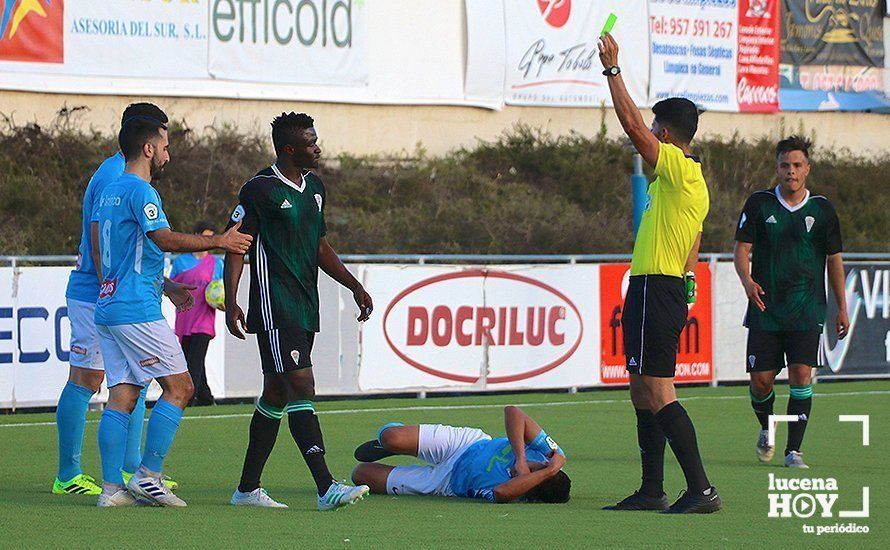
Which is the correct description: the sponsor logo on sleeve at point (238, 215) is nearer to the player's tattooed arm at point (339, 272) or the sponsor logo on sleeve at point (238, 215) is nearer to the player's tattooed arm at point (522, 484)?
the player's tattooed arm at point (339, 272)

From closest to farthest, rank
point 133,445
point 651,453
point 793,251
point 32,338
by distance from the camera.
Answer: point 651,453, point 133,445, point 793,251, point 32,338

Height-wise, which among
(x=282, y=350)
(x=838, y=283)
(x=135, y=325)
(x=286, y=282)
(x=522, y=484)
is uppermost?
(x=286, y=282)

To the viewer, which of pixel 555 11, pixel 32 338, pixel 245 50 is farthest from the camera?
pixel 555 11

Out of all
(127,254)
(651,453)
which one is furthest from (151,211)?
(651,453)

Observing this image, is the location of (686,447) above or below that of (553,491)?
above

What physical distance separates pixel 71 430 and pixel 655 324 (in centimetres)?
364

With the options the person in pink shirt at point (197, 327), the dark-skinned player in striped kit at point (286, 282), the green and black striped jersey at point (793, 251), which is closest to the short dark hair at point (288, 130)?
the dark-skinned player in striped kit at point (286, 282)

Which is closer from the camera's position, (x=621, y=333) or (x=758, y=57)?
(x=621, y=333)

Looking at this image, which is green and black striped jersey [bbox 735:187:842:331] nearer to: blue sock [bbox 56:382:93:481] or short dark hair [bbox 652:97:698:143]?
short dark hair [bbox 652:97:698:143]

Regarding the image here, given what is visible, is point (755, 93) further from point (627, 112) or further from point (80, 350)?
point (627, 112)

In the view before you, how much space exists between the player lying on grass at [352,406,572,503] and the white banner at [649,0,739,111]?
2265 centimetres

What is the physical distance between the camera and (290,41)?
27172 mm

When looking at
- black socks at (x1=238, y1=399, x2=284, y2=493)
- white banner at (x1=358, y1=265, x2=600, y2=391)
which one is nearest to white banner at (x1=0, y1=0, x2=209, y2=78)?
white banner at (x1=358, y1=265, x2=600, y2=391)

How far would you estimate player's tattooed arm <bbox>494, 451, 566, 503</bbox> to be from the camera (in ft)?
29.0
